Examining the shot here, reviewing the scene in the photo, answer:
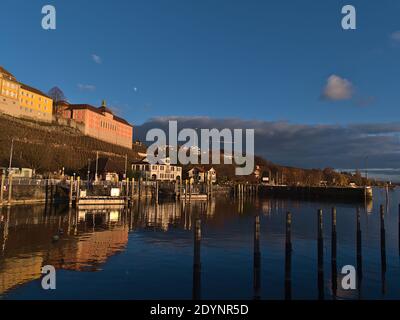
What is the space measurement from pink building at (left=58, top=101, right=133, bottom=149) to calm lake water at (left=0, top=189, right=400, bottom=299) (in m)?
119

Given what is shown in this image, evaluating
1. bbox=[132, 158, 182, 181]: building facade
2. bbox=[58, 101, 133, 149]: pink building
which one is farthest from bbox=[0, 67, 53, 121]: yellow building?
bbox=[132, 158, 182, 181]: building facade

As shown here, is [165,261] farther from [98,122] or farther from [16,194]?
[98,122]

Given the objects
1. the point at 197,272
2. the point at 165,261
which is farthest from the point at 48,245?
the point at 197,272

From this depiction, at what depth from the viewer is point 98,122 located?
549 feet

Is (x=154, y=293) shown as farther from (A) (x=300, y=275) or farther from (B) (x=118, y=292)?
(A) (x=300, y=275)

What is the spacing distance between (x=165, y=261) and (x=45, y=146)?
100101 mm

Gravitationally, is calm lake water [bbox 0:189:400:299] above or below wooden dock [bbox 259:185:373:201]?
below

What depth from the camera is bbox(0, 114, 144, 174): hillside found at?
336 feet

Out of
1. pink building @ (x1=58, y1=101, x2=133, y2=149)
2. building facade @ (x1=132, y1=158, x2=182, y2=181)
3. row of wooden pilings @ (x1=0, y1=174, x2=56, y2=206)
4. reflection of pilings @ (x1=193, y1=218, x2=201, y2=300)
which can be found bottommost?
reflection of pilings @ (x1=193, y1=218, x2=201, y2=300)

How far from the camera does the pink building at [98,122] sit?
159750mm

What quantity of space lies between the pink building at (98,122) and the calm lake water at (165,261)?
119323 millimetres

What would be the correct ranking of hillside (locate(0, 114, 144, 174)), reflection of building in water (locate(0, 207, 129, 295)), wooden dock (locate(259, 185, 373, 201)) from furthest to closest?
1. wooden dock (locate(259, 185, 373, 201))
2. hillside (locate(0, 114, 144, 174))
3. reflection of building in water (locate(0, 207, 129, 295))

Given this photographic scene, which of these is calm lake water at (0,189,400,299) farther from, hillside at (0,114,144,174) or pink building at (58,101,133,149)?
pink building at (58,101,133,149)
